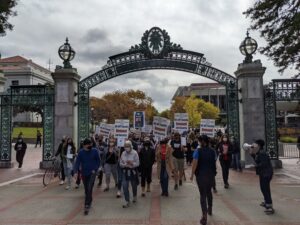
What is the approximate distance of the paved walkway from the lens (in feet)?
25.7

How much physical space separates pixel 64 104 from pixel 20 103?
2.57m

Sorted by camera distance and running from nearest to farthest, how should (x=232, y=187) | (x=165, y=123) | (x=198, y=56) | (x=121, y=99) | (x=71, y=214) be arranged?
(x=71, y=214)
(x=232, y=187)
(x=165, y=123)
(x=198, y=56)
(x=121, y=99)

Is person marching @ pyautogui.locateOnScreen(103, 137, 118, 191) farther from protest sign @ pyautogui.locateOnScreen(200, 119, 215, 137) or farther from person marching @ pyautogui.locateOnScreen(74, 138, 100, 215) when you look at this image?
protest sign @ pyautogui.locateOnScreen(200, 119, 215, 137)

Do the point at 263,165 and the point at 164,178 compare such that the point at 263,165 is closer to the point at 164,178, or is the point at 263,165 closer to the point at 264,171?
the point at 264,171

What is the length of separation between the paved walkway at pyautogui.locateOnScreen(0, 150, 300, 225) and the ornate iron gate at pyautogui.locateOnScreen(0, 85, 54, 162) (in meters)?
6.23

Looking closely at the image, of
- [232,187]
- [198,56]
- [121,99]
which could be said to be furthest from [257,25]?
[121,99]

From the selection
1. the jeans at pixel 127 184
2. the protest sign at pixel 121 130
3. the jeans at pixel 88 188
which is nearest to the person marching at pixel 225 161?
the jeans at pixel 127 184

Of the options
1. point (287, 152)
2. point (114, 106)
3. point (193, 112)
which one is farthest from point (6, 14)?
point (193, 112)

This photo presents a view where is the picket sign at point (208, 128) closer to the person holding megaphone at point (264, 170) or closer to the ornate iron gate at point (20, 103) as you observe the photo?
the ornate iron gate at point (20, 103)

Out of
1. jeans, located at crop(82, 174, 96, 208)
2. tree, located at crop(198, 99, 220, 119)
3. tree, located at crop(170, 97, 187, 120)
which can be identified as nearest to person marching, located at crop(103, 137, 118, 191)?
jeans, located at crop(82, 174, 96, 208)

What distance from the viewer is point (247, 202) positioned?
31.9 ft

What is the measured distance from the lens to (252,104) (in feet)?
59.0

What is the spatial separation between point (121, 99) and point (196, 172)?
64.7 metres

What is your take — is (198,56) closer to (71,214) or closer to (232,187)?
(232,187)
